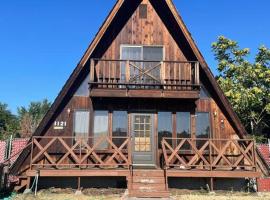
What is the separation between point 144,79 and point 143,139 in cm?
260

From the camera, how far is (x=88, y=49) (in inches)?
546

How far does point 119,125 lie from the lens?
14.2 meters

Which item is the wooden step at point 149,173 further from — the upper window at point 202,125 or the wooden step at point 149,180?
the upper window at point 202,125

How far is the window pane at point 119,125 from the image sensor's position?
14.0 m

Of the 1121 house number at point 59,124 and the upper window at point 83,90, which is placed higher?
the upper window at point 83,90

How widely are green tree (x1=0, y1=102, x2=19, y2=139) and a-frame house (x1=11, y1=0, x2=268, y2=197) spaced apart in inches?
994

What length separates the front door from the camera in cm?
1405

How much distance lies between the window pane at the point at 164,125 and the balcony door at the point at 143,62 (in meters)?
1.54

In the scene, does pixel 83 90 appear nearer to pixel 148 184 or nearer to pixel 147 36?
pixel 147 36

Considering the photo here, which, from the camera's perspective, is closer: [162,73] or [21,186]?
[21,186]

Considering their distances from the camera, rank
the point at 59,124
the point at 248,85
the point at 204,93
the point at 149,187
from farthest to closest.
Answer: the point at 248,85
the point at 204,93
the point at 59,124
the point at 149,187

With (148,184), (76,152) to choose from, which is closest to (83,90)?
(76,152)

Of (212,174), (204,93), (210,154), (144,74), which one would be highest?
(144,74)

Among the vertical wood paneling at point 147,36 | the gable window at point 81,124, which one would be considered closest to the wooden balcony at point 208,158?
the gable window at point 81,124
